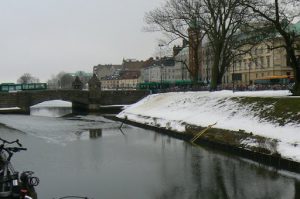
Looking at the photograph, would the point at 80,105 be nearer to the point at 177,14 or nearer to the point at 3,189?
the point at 177,14

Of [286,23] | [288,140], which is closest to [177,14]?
[286,23]

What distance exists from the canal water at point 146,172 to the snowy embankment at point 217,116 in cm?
286

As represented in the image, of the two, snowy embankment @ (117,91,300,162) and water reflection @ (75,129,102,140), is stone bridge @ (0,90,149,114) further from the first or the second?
water reflection @ (75,129,102,140)

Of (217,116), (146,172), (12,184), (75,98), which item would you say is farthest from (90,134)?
(75,98)

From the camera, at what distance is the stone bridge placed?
A: 85.4 meters

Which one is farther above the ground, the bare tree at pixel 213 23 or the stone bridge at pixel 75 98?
the bare tree at pixel 213 23

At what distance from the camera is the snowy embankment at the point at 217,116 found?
27977 mm

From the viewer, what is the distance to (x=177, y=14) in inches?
2479

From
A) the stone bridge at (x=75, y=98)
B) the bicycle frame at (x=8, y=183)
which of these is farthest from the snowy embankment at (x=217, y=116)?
the stone bridge at (x=75, y=98)

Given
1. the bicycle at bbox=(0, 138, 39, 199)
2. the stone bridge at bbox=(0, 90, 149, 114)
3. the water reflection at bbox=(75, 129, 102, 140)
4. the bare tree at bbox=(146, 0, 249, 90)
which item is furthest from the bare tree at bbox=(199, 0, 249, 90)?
the bicycle at bbox=(0, 138, 39, 199)

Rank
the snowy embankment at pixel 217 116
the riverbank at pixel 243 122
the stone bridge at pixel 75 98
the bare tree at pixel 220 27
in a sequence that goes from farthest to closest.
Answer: the stone bridge at pixel 75 98
the bare tree at pixel 220 27
the snowy embankment at pixel 217 116
the riverbank at pixel 243 122

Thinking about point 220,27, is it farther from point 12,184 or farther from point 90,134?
point 12,184

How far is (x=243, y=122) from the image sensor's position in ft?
119

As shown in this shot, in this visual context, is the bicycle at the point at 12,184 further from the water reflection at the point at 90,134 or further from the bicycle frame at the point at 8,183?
the water reflection at the point at 90,134
